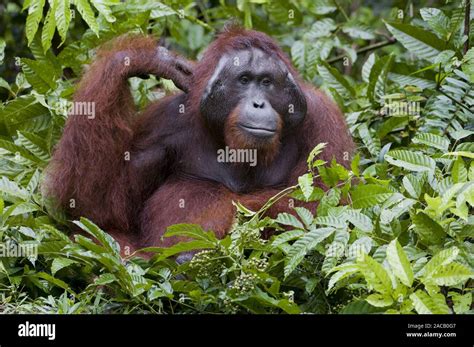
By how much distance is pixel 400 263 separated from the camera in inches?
161

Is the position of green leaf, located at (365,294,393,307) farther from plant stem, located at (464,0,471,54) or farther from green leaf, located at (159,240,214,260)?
plant stem, located at (464,0,471,54)

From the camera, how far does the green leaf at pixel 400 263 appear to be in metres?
4.05

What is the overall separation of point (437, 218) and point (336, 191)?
A: 0.58 meters

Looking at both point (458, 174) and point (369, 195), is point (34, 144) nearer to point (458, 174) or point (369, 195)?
point (369, 195)

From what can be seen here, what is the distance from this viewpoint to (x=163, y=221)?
5.74 meters

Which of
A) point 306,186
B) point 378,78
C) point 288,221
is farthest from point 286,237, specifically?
point 378,78

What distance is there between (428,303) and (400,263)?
7.5 inches

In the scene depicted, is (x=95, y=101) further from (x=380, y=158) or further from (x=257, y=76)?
(x=380, y=158)

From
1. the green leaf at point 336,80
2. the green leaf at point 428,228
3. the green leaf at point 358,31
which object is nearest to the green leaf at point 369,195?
the green leaf at point 428,228

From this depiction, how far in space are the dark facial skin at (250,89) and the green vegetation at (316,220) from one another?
434 millimetres

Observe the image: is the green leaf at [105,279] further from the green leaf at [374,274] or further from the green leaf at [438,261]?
the green leaf at [438,261]

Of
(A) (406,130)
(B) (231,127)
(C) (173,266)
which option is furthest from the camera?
(A) (406,130)
